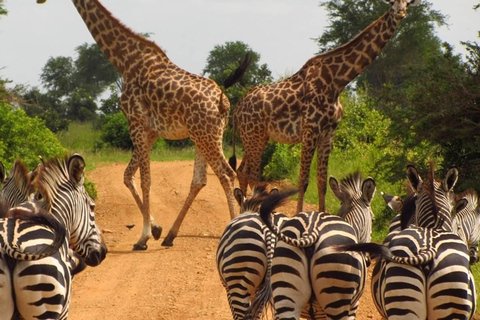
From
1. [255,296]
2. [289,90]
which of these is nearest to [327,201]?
[289,90]

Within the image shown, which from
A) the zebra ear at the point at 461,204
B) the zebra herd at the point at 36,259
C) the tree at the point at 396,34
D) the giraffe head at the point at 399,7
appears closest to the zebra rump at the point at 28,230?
the zebra herd at the point at 36,259

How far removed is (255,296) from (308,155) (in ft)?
19.2

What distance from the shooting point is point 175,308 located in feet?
29.2

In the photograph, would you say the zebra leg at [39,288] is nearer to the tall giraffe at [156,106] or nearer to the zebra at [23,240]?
the zebra at [23,240]

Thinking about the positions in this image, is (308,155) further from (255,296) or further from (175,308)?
(255,296)

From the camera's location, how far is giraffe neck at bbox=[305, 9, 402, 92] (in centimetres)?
1234

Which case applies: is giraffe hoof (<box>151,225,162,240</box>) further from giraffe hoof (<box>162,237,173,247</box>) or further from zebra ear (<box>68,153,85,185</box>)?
zebra ear (<box>68,153,85,185</box>)

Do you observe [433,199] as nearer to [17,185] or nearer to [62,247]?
[62,247]

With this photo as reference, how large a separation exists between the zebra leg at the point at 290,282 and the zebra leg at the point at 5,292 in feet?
5.55

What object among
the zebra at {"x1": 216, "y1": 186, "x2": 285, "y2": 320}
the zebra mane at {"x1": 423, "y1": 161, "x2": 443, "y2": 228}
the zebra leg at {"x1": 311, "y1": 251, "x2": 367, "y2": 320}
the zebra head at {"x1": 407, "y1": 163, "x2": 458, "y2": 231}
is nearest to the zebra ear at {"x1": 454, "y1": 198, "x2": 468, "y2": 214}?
the zebra head at {"x1": 407, "y1": 163, "x2": 458, "y2": 231}

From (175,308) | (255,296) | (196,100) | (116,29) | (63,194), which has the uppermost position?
Answer: (116,29)

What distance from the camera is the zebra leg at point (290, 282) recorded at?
5.82m

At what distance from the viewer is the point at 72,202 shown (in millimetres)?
6223

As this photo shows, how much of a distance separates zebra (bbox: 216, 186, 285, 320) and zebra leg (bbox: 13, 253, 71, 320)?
1524 millimetres
